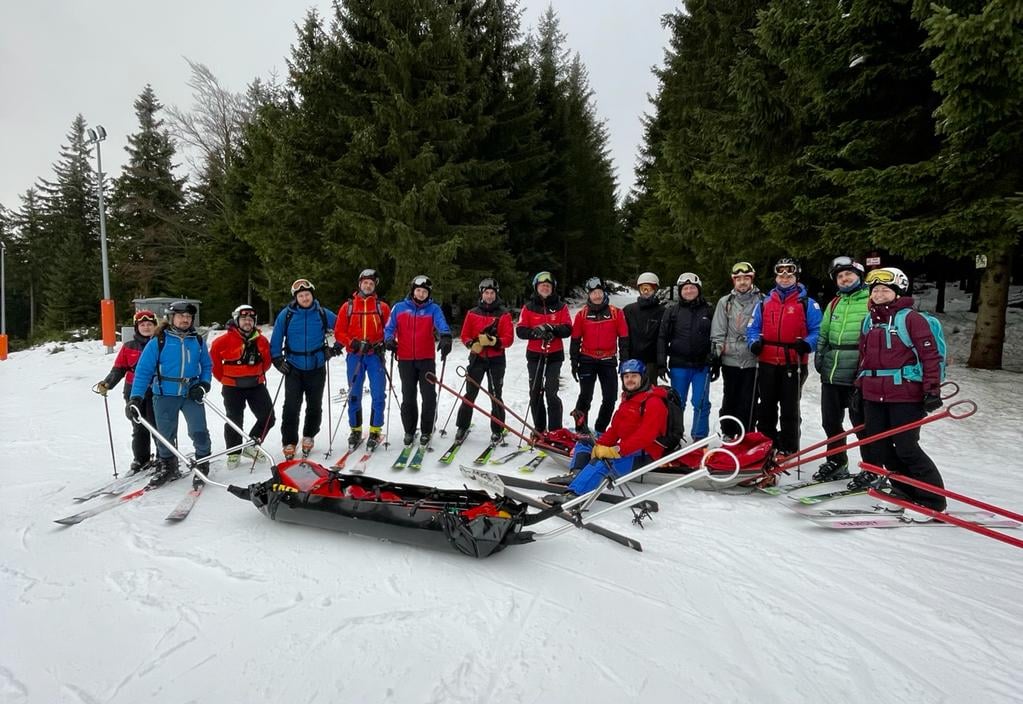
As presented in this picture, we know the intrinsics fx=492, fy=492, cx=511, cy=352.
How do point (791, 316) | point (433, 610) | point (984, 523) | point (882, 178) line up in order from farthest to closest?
point (882, 178), point (791, 316), point (984, 523), point (433, 610)

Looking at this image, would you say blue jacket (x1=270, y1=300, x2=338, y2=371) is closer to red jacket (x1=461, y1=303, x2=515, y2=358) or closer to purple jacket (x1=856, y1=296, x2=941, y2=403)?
red jacket (x1=461, y1=303, x2=515, y2=358)

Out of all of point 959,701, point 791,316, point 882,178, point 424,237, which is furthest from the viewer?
point 424,237

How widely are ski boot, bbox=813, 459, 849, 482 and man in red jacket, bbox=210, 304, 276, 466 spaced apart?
5743 mm

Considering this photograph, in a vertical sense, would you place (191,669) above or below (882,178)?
below

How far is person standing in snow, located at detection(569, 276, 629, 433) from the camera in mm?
5898

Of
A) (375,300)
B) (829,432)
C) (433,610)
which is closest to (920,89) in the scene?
(829,432)

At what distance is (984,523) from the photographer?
12.9ft

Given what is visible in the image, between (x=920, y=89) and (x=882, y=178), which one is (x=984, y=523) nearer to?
(x=882, y=178)

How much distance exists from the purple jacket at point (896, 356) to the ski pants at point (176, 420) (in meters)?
6.19

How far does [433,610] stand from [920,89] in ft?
36.5

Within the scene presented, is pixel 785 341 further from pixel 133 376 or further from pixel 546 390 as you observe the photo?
pixel 133 376

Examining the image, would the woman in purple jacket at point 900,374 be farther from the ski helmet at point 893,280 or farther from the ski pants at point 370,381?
the ski pants at point 370,381

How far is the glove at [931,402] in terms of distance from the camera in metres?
3.79

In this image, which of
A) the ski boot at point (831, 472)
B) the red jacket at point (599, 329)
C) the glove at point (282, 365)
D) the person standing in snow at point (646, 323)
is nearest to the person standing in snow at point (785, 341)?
the ski boot at point (831, 472)
